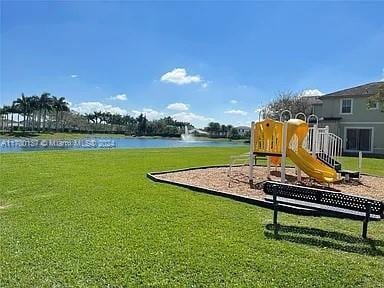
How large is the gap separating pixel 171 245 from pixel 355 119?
1269 inches

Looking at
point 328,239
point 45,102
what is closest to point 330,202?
point 328,239

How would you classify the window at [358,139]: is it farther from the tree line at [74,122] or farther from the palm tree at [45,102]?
the palm tree at [45,102]

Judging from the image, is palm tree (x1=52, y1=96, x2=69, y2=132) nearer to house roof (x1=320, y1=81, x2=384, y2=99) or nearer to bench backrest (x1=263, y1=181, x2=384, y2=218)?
house roof (x1=320, y1=81, x2=384, y2=99)

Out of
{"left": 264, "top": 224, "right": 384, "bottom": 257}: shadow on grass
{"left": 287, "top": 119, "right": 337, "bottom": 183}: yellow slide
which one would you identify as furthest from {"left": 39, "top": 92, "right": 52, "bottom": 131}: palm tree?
{"left": 264, "top": 224, "right": 384, "bottom": 257}: shadow on grass

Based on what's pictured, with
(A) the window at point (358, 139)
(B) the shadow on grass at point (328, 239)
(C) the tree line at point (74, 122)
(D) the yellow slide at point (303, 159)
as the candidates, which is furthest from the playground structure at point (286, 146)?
(C) the tree line at point (74, 122)

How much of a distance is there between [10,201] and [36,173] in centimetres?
479

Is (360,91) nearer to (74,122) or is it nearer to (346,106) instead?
(346,106)

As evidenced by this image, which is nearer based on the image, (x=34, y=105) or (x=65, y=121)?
(x=34, y=105)

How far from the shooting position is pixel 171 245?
496cm

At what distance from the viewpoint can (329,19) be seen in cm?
1530

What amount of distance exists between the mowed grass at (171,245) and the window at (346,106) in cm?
2903

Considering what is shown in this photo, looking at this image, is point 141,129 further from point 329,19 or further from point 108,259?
point 108,259

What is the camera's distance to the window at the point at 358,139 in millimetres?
32875

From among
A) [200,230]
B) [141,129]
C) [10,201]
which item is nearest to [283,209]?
[200,230]
